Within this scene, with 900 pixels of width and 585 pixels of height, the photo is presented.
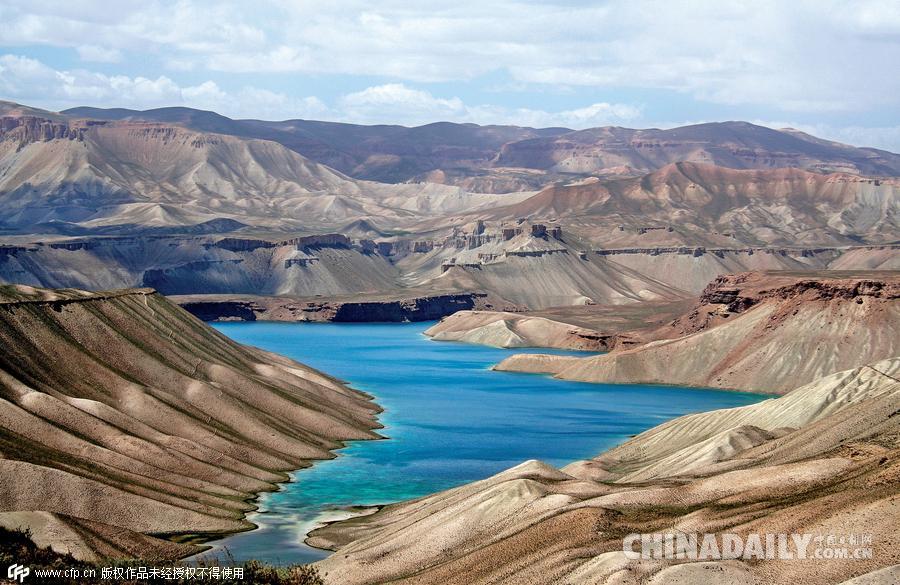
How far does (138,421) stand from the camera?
320 ft

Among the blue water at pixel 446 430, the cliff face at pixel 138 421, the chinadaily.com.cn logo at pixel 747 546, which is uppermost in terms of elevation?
the chinadaily.com.cn logo at pixel 747 546

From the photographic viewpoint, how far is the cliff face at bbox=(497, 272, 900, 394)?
163 m

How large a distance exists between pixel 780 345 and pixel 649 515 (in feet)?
350

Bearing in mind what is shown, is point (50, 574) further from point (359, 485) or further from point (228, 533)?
point (359, 485)

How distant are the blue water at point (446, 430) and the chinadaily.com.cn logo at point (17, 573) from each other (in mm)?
23520

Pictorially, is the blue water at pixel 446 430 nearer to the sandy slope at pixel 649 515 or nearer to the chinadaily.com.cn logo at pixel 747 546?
the sandy slope at pixel 649 515

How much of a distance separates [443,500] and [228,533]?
40.8ft

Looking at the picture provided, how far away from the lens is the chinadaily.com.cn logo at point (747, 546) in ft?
178

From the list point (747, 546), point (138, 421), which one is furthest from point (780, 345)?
point (747, 546)

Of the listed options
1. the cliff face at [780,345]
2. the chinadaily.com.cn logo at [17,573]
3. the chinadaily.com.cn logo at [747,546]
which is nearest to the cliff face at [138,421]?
the chinadaily.com.cn logo at [17,573]

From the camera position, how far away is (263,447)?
4161 inches

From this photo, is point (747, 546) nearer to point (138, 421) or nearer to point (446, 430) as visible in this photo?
A: point (138, 421)

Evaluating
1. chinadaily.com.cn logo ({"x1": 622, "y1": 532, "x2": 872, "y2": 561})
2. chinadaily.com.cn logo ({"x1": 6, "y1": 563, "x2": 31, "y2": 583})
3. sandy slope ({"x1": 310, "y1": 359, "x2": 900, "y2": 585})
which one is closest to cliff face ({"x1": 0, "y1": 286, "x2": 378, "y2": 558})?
sandy slope ({"x1": 310, "y1": 359, "x2": 900, "y2": 585})

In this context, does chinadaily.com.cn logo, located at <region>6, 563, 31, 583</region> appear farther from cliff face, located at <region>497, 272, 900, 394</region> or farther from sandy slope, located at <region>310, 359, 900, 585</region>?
cliff face, located at <region>497, 272, 900, 394</region>
